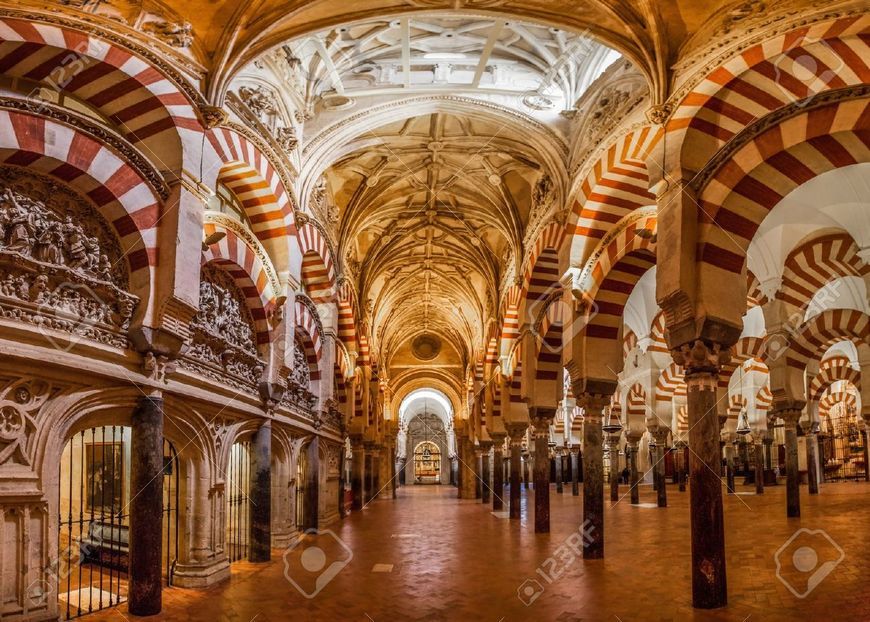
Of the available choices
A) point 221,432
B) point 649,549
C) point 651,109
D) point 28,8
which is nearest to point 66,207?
point 28,8

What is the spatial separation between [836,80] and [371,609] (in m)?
→ 5.84

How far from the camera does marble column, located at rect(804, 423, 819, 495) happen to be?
14547 mm

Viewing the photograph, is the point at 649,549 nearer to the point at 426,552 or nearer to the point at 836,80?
the point at 426,552

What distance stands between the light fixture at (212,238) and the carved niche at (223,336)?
1.27 feet

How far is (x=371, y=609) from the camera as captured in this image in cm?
616

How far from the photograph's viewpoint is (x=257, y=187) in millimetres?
9336

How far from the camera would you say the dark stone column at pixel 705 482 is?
555 centimetres

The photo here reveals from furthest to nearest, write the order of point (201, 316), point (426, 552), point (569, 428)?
1. point (569, 428)
2. point (426, 552)
3. point (201, 316)

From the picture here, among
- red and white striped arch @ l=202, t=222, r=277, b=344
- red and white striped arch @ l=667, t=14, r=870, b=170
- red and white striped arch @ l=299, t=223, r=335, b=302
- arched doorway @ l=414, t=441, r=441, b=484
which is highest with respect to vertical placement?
red and white striped arch @ l=667, t=14, r=870, b=170

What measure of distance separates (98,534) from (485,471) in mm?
15071

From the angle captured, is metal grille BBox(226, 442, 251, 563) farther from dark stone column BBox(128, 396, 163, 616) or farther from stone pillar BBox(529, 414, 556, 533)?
stone pillar BBox(529, 414, 556, 533)

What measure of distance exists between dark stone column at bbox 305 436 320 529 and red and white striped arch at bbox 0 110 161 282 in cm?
705

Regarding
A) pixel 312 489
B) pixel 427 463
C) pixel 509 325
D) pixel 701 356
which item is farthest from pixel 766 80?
pixel 427 463

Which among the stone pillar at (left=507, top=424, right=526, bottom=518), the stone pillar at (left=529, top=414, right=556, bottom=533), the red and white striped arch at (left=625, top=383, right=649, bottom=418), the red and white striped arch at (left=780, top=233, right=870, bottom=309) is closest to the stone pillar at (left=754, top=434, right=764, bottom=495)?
the red and white striped arch at (left=625, top=383, right=649, bottom=418)
